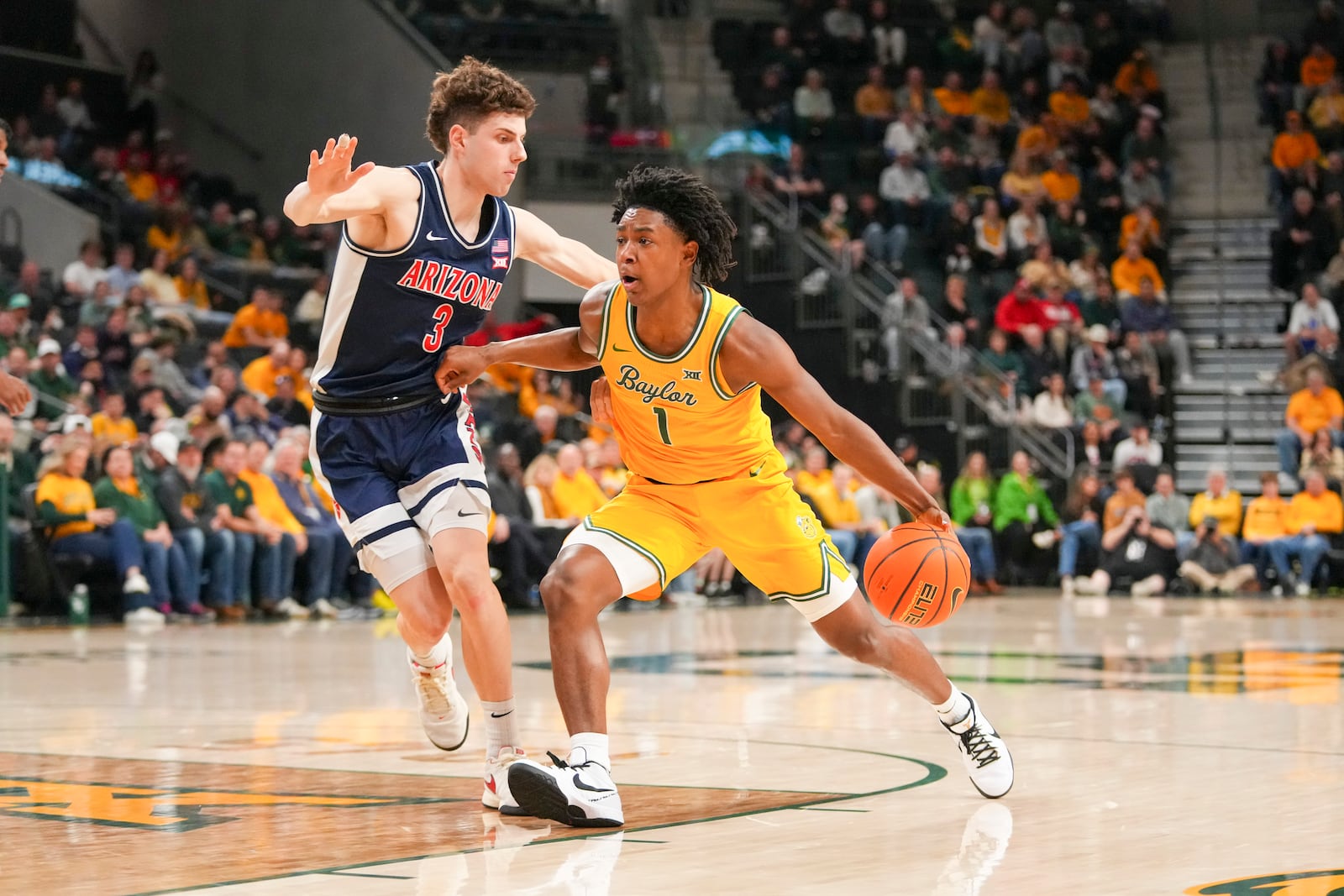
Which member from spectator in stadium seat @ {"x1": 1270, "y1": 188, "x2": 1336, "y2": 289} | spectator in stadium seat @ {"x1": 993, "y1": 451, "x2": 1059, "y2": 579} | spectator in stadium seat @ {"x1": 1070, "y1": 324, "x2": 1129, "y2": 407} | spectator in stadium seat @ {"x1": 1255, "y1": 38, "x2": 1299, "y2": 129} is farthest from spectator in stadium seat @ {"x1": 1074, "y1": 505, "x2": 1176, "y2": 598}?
spectator in stadium seat @ {"x1": 1255, "y1": 38, "x2": 1299, "y2": 129}

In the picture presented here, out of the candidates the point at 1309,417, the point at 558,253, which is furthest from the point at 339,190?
the point at 1309,417

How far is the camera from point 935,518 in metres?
5.00

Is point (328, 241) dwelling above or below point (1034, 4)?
below

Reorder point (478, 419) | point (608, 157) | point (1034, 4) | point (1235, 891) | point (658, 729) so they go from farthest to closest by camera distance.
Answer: point (1034, 4)
point (608, 157)
point (478, 419)
point (658, 729)
point (1235, 891)

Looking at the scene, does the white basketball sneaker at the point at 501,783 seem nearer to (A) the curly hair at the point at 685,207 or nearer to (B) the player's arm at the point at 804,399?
(B) the player's arm at the point at 804,399

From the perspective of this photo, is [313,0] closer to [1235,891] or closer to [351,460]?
[351,460]

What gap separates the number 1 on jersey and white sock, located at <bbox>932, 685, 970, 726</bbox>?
109 cm

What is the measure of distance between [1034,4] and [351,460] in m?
21.9

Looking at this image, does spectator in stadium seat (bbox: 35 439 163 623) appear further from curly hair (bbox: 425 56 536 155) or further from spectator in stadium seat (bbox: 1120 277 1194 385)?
spectator in stadium seat (bbox: 1120 277 1194 385)

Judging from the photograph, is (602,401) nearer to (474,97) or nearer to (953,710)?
(474,97)

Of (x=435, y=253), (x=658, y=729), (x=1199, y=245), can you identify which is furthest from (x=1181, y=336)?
(x=435, y=253)

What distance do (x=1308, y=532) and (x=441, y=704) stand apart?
13.4 m

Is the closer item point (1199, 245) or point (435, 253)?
point (435, 253)

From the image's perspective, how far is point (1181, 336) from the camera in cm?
2089
